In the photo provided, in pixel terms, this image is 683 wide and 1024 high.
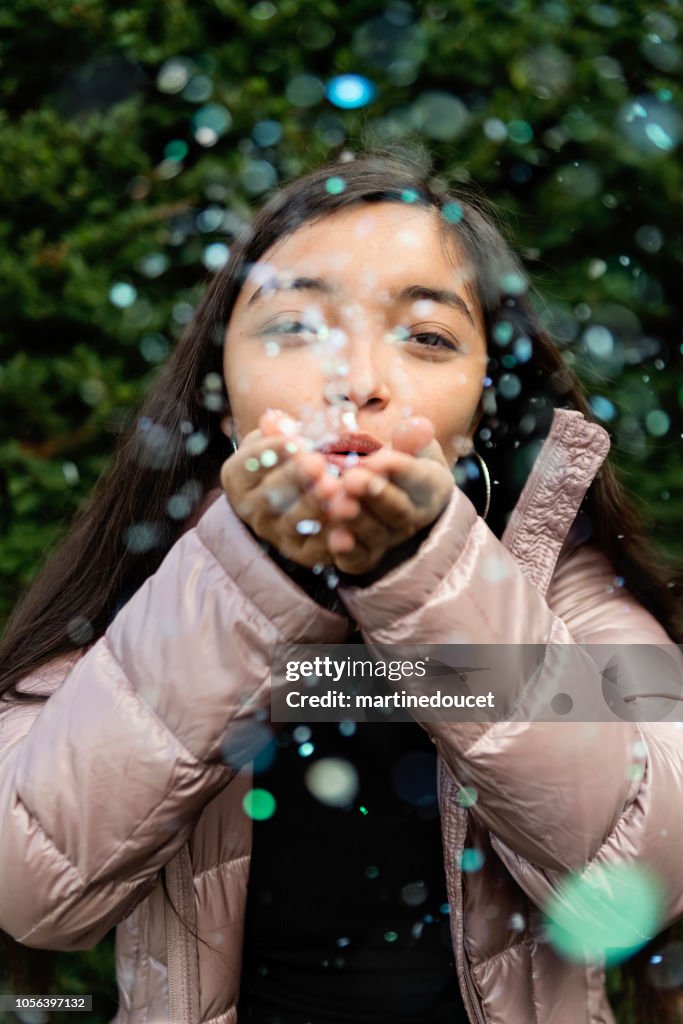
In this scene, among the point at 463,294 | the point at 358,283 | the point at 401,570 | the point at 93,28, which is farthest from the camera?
the point at 93,28

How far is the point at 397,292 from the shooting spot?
1220 millimetres

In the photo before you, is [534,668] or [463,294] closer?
[534,668]

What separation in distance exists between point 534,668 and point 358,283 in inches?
20.7

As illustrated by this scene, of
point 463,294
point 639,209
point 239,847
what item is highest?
point 463,294

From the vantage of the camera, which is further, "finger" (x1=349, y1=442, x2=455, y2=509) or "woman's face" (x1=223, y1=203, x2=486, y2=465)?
"woman's face" (x1=223, y1=203, x2=486, y2=465)

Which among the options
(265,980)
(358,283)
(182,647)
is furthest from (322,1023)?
(358,283)

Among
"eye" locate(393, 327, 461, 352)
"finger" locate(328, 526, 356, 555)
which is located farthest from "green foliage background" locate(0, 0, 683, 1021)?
"finger" locate(328, 526, 356, 555)

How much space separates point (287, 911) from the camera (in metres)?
1.33

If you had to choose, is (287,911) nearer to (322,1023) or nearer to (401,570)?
(322,1023)

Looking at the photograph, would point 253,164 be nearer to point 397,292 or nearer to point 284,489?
point 397,292

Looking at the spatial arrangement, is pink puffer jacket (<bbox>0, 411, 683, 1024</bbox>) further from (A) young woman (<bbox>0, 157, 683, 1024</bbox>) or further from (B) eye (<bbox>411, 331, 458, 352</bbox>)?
(B) eye (<bbox>411, 331, 458, 352</bbox>)

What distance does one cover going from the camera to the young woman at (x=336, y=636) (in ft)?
3.22

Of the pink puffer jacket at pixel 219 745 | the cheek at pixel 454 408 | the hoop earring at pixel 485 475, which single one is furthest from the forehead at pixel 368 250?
the pink puffer jacket at pixel 219 745

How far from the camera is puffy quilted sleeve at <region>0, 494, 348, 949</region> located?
39.2 inches
